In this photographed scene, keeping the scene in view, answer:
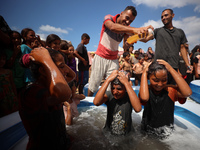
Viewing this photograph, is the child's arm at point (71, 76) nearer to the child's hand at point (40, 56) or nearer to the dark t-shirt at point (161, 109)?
the child's hand at point (40, 56)

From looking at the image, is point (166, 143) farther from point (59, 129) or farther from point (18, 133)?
point (18, 133)

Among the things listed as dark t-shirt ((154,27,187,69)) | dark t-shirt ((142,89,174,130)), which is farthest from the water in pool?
dark t-shirt ((154,27,187,69))

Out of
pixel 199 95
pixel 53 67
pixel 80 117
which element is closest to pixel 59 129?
pixel 53 67

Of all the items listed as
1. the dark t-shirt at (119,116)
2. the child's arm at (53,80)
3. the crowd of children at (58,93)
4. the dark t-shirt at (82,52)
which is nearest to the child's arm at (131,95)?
the crowd of children at (58,93)

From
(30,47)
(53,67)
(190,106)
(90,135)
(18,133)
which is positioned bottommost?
(90,135)

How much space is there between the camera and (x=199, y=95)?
Result: 13.8 feet

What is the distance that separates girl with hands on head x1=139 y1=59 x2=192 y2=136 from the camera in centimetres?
177

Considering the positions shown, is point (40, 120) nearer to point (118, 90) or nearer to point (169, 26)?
point (118, 90)

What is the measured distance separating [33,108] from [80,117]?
7.10ft

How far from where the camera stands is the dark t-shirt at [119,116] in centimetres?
185

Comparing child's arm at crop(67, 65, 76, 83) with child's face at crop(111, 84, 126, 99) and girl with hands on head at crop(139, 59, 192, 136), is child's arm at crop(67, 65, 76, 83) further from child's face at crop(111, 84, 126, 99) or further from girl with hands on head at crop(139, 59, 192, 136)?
girl with hands on head at crop(139, 59, 192, 136)

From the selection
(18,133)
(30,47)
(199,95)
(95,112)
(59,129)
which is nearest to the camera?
(59,129)

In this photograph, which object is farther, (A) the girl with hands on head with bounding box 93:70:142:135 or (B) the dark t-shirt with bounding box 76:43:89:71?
(B) the dark t-shirt with bounding box 76:43:89:71

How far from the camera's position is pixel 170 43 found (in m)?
2.73
